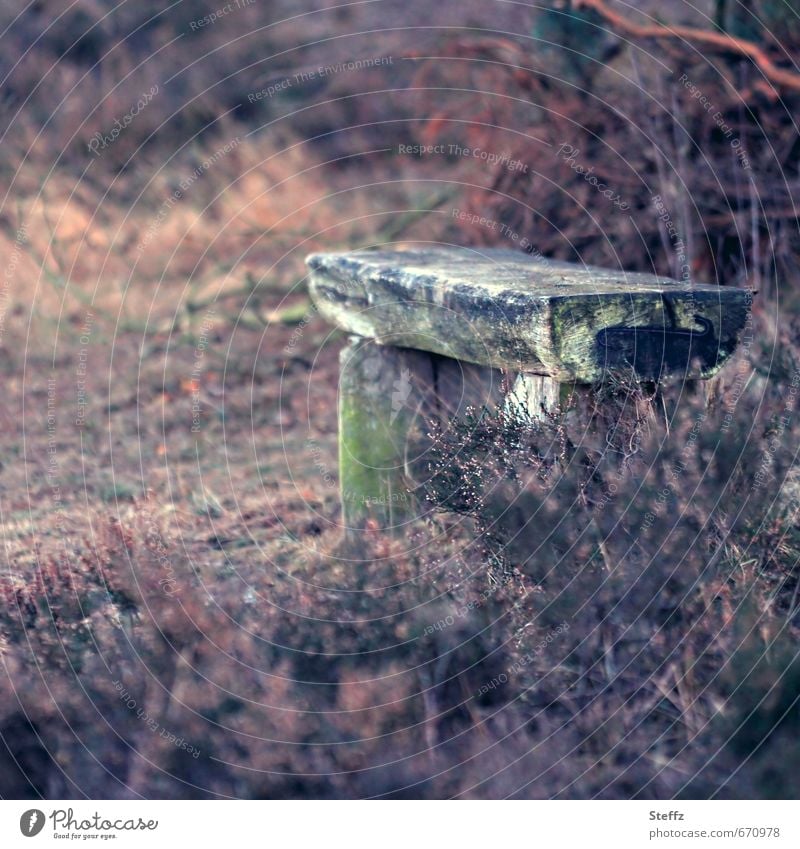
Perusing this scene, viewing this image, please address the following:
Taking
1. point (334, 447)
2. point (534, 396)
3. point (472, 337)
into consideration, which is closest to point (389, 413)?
point (472, 337)

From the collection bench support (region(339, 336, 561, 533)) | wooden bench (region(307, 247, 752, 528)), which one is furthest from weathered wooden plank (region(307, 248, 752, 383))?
bench support (region(339, 336, 561, 533))

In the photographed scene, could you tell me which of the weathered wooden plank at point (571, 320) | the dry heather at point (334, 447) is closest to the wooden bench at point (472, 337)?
the weathered wooden plank at point (571, 320)

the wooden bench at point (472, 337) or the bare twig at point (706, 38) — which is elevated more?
the bare twig at point (706, 38)

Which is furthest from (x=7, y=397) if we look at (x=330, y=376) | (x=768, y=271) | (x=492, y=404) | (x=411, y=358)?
(x=768, y=271)

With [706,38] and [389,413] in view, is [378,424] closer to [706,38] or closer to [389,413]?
[389,413]

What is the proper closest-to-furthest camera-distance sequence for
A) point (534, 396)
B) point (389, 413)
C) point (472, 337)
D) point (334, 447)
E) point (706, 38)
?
point (534, 396)
point (472, 337)
point (389, 413)
point (334, 447)
point (706, 38)

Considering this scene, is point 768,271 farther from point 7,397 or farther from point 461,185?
point 7,397

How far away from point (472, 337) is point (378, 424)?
101 centimetres

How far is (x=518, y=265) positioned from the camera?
15.2 ft

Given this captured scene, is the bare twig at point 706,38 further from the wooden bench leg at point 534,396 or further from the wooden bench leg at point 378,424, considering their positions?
the wooden bench leg at point 534,396

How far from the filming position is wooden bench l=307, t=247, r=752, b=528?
11.7ft

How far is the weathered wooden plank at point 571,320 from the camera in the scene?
3.54 meters

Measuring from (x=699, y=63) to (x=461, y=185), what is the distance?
1908 millimetres

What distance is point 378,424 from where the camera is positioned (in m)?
4.82
